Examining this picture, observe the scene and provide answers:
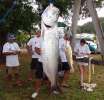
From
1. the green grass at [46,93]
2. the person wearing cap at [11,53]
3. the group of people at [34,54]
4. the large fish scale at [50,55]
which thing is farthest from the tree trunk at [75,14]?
the large fish scale at [50,55]

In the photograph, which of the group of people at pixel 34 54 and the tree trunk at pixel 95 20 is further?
the tree trunk at pixel 95 20

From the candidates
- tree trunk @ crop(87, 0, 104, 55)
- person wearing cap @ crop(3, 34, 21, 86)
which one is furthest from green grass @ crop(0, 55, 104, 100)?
tree trunk @ crop(87, 0, 104, 55)

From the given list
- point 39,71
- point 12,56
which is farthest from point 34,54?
point 39,71

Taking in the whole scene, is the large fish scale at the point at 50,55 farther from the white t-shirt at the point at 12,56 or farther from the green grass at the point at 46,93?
the white t-shirt at the point at 12,56

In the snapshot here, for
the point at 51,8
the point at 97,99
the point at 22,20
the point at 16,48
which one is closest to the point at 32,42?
the point at 16,48

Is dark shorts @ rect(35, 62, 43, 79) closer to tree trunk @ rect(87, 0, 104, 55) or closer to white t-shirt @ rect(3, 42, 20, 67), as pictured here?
white t-shirt @ rect(3, 42, 20, 67)

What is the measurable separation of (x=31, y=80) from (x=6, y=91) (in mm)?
1834

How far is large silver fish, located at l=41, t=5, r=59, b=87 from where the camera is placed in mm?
7719

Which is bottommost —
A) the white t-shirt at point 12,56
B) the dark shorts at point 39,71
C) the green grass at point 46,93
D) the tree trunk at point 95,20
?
the green grass at point 46,93

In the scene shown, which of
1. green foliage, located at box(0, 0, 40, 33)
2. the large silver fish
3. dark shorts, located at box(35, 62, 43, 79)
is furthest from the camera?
green foliage, located at box(0, 0, 40, 33)

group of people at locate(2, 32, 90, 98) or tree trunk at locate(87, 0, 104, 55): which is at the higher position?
tree trunk at locate(87, 0, 104, 55)

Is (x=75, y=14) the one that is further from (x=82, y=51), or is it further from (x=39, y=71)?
(x=39, y=71)

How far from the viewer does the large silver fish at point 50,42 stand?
25.3 ft

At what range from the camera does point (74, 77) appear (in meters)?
16.2
